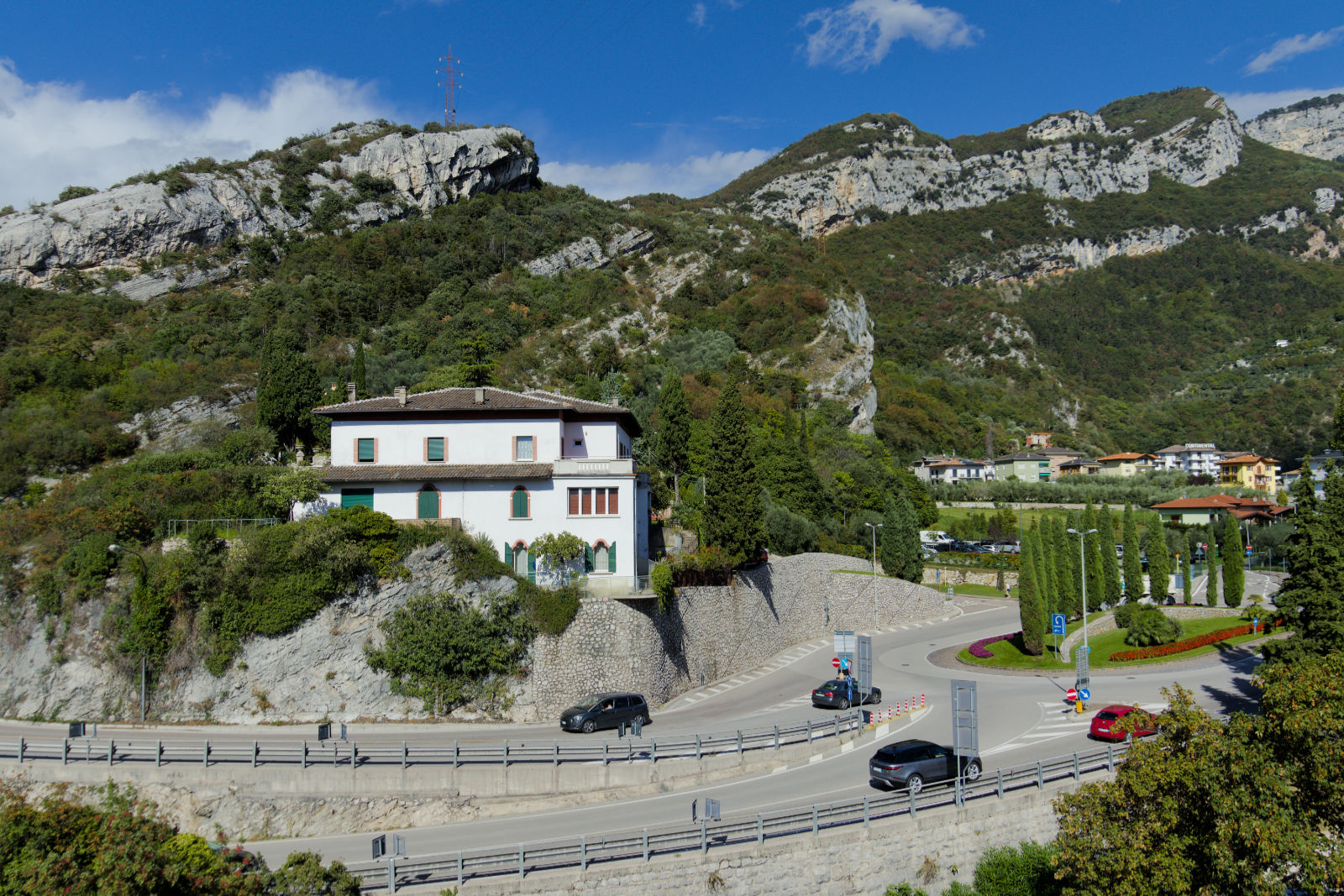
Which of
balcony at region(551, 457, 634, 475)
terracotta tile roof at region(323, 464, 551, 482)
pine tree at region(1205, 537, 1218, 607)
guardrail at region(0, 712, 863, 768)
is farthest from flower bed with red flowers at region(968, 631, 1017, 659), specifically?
terracotta tile roof at region(323, 464, 551, 482)

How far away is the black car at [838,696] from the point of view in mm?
32656

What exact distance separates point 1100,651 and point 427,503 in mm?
35803

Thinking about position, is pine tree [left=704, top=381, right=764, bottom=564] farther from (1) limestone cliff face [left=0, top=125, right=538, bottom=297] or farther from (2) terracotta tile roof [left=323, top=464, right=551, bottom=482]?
(1) limestone cliff face [left=0, top=125, right=538, bottom=297]

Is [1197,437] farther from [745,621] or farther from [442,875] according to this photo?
[442,875]

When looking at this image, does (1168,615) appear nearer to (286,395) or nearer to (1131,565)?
(1131,565)

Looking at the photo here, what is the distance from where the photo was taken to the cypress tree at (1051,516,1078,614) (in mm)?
48594

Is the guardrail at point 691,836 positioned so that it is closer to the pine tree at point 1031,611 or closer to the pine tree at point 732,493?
the pine tree at point 1031,611

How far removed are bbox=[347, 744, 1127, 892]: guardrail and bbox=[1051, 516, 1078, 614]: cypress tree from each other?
29250 mm

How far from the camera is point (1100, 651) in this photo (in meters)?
41.9

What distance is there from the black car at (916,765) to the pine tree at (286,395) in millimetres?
41228

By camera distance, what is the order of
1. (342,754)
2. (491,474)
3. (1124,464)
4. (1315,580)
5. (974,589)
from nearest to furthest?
1. (342,754)
2. (1315,580)
3. (491,474)
4. (974,589)
5. (1124,464)

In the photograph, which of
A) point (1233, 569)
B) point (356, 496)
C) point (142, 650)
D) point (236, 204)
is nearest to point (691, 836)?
point (142, 650)

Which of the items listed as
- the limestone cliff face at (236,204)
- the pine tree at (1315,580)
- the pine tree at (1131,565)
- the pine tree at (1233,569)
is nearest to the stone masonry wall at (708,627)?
the pine tree at (1131,565)

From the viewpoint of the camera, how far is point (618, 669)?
111 ft
